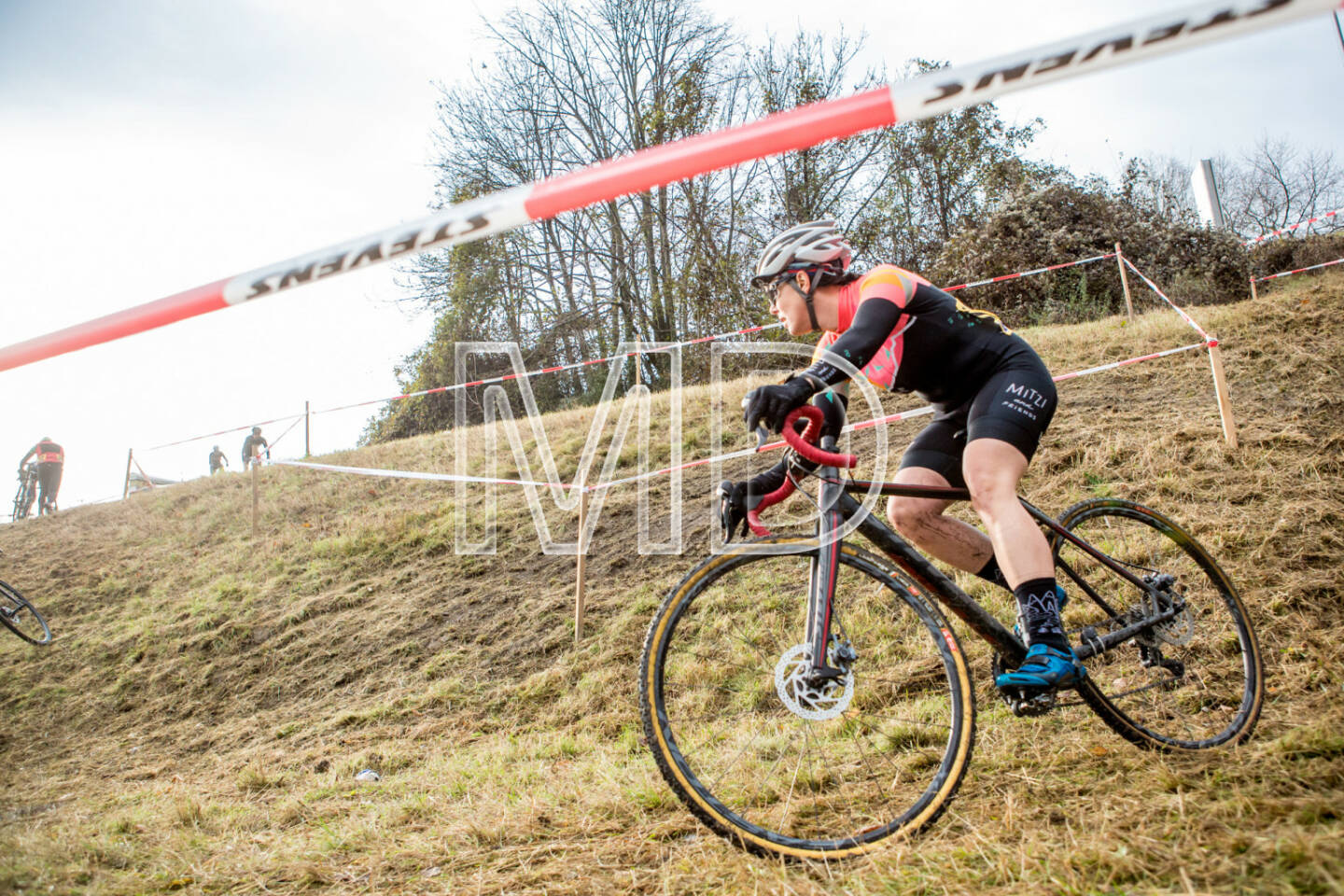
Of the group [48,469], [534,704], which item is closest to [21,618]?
[534,704]

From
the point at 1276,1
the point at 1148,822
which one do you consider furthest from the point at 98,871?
the point at 1276,1

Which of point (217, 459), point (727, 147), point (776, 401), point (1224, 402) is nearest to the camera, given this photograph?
point (727, 147)

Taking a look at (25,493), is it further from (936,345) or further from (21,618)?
(936,345)

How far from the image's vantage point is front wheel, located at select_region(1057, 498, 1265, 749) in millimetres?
3039

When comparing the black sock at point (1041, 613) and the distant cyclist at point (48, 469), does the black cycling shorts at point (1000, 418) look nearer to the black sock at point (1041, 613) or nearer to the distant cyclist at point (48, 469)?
the black sock at point (1041, 613)

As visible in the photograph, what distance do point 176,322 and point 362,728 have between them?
165 inches

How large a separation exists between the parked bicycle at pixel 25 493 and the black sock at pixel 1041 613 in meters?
22.1

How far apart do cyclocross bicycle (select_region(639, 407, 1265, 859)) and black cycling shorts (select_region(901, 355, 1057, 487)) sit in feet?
0.68

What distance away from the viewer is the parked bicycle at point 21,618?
29.6 ft

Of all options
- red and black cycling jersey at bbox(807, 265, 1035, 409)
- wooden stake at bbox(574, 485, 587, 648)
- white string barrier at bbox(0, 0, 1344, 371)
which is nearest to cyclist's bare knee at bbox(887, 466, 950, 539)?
red and black cycling jersey at bbox(807, 265, 1035, 409)

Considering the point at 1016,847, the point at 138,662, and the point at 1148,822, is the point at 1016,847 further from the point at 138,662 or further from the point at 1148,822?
the point at 138,662

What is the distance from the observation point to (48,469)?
707 inches

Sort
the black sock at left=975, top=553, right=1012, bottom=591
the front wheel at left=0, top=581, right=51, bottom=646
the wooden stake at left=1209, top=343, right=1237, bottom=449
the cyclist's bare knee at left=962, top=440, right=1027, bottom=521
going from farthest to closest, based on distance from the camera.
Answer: the front wheel at left=0, top=581, right=51, bottom=646 < the wooden stake at left=1209, top=343, right=1237, bottom=449 < the black sock at left=975, top=553, right=1012, bottom=591 < the cyclist's bare knee at left=962, top=440, right=1027, bottom=521

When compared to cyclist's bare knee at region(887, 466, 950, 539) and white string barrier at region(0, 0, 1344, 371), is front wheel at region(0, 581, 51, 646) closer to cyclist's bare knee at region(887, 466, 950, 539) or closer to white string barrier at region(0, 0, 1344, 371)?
white string barrier at region(0, 0, 1344, 371)
